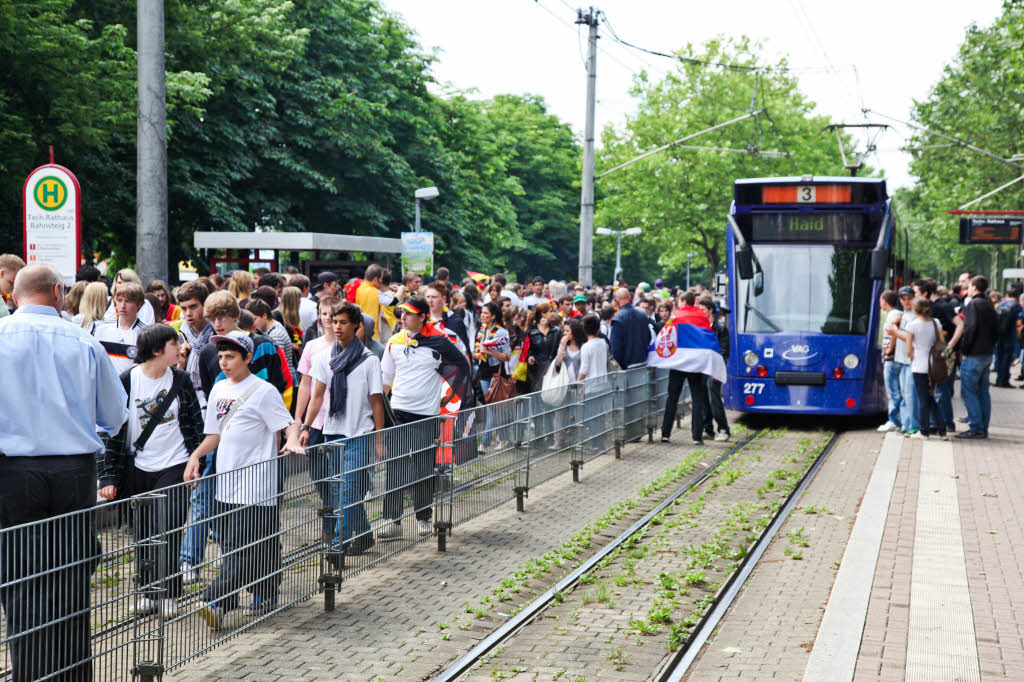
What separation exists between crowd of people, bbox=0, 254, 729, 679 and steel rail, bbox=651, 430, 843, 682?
207 centimetres

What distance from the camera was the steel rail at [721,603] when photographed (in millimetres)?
5934

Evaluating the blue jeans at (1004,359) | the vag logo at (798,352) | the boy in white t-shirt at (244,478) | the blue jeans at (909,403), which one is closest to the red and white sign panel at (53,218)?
the boy in white t-shirt at (244,478)

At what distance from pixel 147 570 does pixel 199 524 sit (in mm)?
514

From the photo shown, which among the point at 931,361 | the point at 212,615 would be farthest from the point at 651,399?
the point at 212,615

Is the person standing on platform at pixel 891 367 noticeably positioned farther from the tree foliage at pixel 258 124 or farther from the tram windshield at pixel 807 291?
the tree foliage at pixel 258 124

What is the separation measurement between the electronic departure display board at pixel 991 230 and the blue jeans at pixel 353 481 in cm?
3022

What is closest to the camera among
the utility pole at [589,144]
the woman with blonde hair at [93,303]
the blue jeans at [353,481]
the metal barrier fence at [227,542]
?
the metal barrier fence at [227,542]

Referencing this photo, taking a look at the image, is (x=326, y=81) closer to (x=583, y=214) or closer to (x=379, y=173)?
(x=379, y=173)

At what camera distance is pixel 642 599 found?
7.29 meters

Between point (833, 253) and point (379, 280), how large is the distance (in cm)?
646

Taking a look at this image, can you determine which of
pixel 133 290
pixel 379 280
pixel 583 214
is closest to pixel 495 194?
pixel 583 214

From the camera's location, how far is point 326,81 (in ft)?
120

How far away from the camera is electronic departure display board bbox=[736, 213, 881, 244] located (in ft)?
51.5

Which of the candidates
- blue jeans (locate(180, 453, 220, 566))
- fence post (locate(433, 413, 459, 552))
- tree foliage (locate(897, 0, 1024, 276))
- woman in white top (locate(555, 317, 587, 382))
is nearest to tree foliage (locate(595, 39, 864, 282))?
tree foliage (locate(897, 0, 1024, 276))
